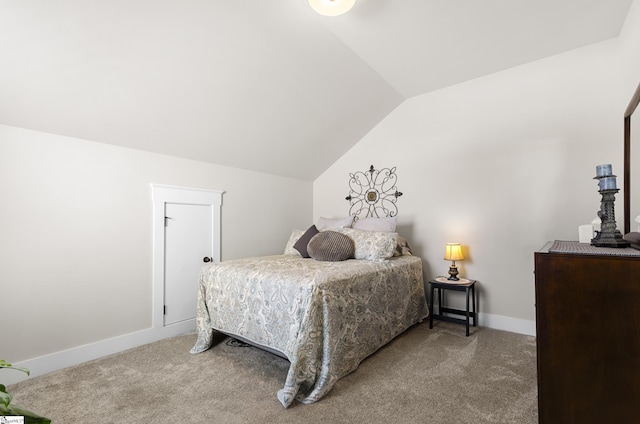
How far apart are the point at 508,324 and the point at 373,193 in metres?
2.10

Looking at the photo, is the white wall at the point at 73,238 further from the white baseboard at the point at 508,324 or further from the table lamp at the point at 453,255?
the white baseboard at the point at 508,324

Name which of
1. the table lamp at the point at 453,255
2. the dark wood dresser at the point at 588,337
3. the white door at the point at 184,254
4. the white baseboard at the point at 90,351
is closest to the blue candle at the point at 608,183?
the dark wood dresser at the point at 588,337

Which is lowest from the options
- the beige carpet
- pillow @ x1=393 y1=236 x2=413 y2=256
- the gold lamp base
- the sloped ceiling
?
the beige carpet

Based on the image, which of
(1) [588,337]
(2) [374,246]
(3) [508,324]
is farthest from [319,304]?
(3) [508,324]

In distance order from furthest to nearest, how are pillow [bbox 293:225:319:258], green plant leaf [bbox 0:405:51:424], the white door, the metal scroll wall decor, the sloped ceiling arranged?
the metal scroll wall decor < pillow [bbox 293:225:319:258] < the white door < the sloped ceiling < green plant leaf [bbox 0:405:51:424]

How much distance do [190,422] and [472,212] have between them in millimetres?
3121

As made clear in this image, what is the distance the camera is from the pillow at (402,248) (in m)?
3.25

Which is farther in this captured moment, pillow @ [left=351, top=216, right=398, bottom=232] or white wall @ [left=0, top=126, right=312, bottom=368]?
pillow @ [left=351, top=216, right=398, bottom=232]

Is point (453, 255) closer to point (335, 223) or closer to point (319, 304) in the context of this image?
point (335, 223)

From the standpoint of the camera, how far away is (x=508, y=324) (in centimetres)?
296

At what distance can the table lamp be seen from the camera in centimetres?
306

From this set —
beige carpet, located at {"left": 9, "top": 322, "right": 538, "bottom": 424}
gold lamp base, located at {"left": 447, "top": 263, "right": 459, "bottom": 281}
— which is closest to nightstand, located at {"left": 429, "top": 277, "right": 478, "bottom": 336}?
gold lamp base, located at {"left": 447, "top": 263, "right": 459, "bottom": 281}

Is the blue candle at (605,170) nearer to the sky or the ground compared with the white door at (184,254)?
nearer to the sky

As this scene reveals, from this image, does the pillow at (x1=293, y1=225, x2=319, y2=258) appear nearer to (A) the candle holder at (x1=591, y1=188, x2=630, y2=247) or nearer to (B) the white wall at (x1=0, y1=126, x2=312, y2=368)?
(B) the white wall at (x1=0, y1=126, x2=312, y2=368)
